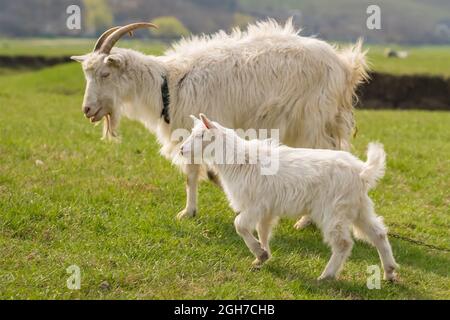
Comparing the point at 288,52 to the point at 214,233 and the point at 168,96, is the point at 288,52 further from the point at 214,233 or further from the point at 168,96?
the point at 214,233

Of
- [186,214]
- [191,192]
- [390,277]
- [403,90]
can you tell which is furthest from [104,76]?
[403,90]

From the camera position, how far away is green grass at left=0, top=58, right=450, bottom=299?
260 inches

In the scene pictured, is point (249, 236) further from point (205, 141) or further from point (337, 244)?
point (205, 141)

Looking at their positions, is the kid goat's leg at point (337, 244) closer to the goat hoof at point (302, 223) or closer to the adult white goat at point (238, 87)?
the goat hoof at point (302, 223)

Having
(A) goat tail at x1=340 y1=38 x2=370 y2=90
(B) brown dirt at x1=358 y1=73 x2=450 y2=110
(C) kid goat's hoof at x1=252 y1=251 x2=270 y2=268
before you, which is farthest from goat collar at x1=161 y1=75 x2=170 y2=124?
(B) brown dirt at x1=358 y1=73 x2=450 y2=110

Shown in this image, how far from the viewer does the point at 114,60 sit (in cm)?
891

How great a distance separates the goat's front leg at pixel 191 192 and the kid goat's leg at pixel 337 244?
240cm

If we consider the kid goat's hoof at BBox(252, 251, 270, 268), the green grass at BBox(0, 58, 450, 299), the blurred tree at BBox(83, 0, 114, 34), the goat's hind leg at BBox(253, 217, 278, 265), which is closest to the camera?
the green grass at BBox(0, 58, 450, 299)

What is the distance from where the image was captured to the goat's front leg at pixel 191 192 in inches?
349

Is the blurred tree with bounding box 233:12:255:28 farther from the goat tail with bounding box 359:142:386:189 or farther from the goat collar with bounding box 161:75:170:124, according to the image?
the goat tail with bounding box 359:142:386:189

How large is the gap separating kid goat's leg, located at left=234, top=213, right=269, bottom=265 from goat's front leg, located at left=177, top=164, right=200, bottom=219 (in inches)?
71.4

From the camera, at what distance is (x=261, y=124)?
9062mm

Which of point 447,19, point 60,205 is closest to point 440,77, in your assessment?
point 60,205

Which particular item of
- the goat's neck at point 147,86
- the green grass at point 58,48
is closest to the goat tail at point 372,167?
the goat's neck at point 147,86
